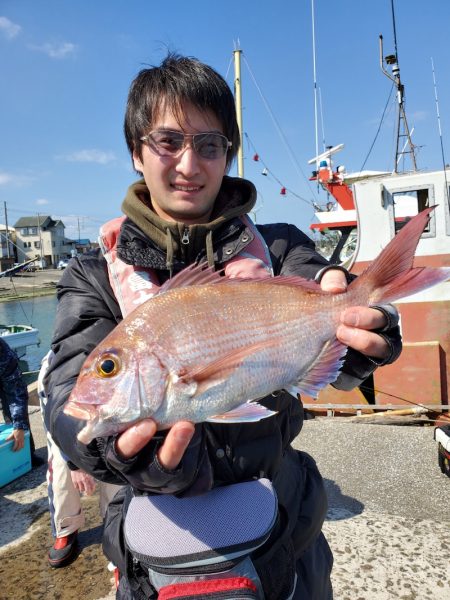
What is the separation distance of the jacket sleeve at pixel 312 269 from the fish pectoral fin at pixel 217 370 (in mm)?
481

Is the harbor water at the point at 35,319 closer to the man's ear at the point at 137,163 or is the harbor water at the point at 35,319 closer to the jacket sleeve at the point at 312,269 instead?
the man's ear at the point at 137,163

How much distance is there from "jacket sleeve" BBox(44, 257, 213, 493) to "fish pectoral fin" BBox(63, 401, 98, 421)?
85 mm

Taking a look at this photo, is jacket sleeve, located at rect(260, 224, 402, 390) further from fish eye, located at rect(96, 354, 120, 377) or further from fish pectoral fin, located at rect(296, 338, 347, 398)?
fish eye, located at rect(96, 354, 120, 377)

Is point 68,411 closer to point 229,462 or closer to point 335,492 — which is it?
point 229,462

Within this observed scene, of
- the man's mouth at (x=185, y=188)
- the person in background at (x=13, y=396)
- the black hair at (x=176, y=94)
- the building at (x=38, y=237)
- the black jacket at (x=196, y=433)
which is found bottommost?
the person in background at (x=13, y=396)

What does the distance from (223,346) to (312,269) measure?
71 centimetres

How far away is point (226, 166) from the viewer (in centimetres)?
200

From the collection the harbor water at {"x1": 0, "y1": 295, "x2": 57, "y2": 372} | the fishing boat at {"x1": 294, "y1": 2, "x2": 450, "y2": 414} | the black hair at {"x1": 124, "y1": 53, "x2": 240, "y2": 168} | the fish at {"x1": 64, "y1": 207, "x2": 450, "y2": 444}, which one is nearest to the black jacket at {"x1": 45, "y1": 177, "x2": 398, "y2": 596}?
the fish at {"x1": 64, "y1": 207, "x2": 450, "y2": 444}

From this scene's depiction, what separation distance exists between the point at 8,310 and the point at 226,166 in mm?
42292

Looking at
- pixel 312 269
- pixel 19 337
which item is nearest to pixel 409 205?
pixel 312 269

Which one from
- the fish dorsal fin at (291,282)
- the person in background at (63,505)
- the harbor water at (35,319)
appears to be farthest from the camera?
the harbor water at (35,319)

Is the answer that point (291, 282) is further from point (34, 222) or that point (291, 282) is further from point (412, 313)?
point (34, 222)

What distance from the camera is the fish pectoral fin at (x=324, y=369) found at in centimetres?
155

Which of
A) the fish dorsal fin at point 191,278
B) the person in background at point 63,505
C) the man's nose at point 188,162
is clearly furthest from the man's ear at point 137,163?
the person in background at point 63,505
